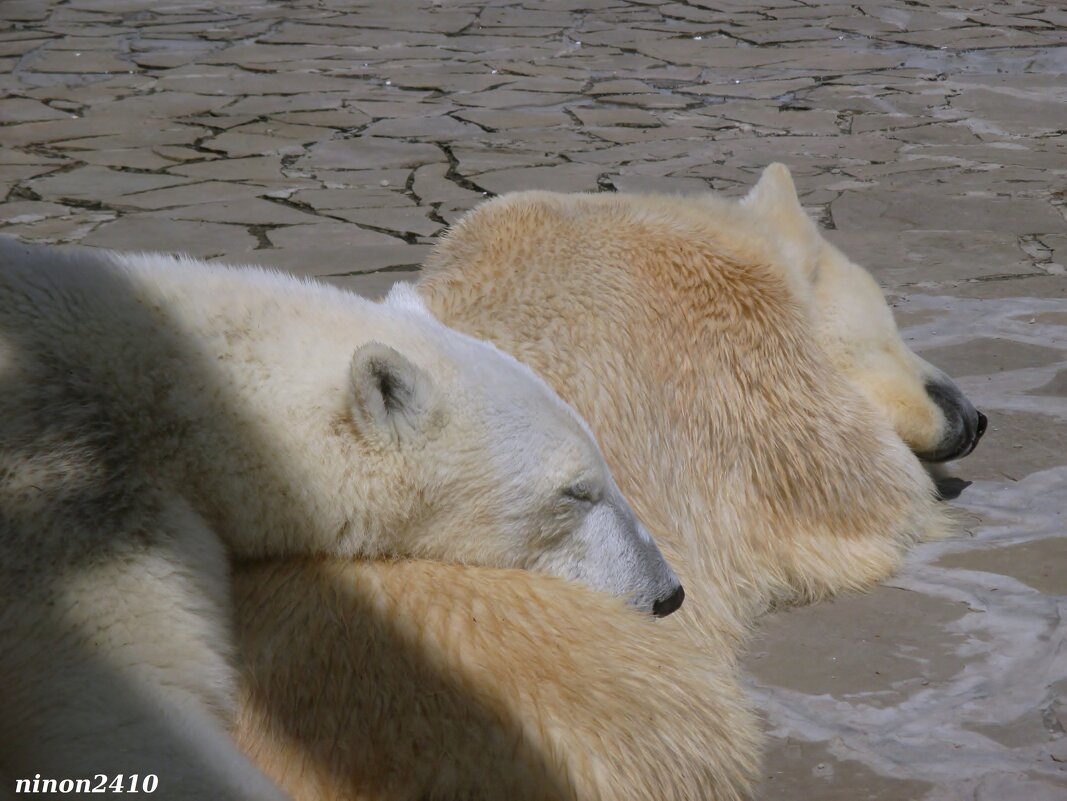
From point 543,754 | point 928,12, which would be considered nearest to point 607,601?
point 543,754

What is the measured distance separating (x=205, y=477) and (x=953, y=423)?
1.92 m

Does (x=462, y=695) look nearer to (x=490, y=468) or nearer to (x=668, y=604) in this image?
(x=490, y=468)

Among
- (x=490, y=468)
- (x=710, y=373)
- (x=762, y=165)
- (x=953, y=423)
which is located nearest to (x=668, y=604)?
(x=490, y=468)

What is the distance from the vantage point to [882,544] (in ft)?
9.93

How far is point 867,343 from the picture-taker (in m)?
3.22

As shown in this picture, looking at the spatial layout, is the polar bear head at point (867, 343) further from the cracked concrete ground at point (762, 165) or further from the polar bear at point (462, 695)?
the polar bear at point (462, 695)

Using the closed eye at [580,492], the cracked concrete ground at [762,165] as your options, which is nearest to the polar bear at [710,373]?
the cracked concrete ground at [762,165]

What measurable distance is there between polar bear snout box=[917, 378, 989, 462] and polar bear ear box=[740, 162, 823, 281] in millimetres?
414

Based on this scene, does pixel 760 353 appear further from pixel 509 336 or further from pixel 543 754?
pixel 543 754

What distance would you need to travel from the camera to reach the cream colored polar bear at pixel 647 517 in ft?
6.15

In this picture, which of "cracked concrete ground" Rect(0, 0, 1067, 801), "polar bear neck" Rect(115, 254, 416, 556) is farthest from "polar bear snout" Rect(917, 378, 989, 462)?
"polar bear neck" Rect(115, 254, 416, 556)

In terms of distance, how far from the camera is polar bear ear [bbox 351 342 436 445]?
212cm

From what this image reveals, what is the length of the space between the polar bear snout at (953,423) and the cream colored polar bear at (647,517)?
0.6 inches

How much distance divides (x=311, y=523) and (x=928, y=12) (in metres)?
8.94
